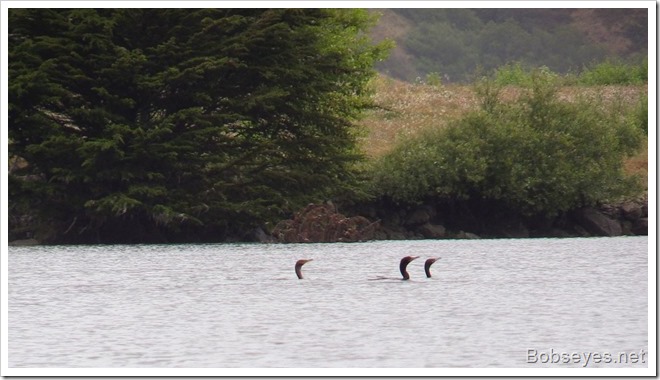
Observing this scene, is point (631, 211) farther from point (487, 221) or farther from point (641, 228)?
point (487, 221)

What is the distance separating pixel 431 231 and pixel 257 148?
6.80 metres

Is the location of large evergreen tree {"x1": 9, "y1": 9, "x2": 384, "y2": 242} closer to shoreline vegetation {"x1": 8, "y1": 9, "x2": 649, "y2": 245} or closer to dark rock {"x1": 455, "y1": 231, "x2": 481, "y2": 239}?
shoreline vegetation {"x1": 8, "y1": 9, "x2": 649, "y2": 245}

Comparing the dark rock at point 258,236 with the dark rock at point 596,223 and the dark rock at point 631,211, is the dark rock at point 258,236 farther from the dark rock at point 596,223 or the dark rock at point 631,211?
the dark rock at point 631,211

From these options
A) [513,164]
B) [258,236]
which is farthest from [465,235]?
[258,236]

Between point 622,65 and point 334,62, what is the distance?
3017 cm

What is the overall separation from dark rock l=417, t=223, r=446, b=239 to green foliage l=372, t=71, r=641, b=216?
0.86m

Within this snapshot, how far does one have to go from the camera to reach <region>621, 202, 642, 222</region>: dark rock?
46.5 meters

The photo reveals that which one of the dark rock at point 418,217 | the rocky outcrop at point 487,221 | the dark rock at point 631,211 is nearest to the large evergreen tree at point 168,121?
the rocky outcrop at point 487,221

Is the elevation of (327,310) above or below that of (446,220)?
below

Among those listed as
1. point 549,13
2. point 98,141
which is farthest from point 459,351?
point 549,13

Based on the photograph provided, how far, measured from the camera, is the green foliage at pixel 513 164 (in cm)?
4575

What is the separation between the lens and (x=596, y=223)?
46312 millimetres

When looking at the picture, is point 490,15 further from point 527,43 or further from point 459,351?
point 459,351

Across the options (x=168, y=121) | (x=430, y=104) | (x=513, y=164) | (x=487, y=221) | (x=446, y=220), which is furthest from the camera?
(x=430, y=104)
